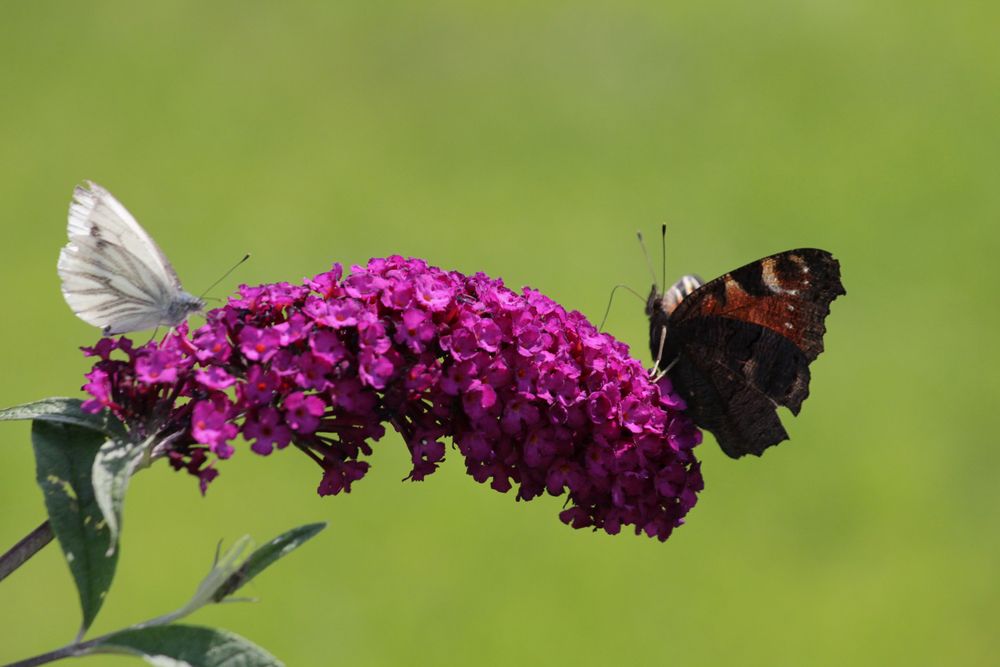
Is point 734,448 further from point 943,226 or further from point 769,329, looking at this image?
point 943,226

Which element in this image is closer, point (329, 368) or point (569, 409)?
point (329, 368)

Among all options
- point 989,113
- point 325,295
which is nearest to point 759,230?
point 989,113

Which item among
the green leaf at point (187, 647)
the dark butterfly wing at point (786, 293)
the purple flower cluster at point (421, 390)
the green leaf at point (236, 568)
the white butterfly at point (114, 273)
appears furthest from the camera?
the dark butterfly wing at point (786, 293)

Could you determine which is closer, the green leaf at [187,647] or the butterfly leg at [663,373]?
the green leaf at [187,647]

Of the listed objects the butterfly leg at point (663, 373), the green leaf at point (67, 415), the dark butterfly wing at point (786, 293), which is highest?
the dark butterfly wing at point (786, 293)

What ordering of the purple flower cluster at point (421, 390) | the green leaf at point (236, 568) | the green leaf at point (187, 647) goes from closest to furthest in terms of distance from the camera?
the green leaf at point (187, 647) < the green leaf at point (236, 568) < the purple flower cluster at point (421, 390)

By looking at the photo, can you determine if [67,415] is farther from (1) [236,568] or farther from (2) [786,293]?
(2) [786,293]

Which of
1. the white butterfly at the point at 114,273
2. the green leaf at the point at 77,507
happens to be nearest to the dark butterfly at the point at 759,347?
the white butterfly at the point at 114,273

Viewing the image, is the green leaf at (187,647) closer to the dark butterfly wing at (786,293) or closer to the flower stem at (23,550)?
the flower stem at (23,550)
